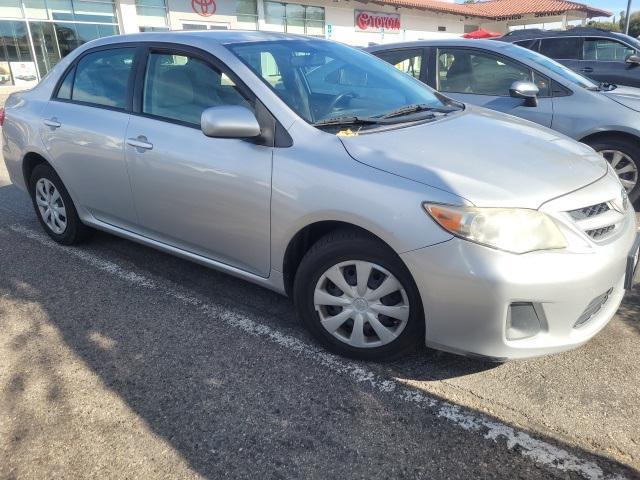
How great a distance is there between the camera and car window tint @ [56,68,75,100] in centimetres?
396

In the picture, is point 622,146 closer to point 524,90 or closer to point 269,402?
point 524,90

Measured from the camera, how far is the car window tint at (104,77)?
353cm

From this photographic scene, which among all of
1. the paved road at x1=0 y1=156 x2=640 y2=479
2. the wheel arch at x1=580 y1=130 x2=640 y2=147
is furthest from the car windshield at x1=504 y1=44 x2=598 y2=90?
the paved road at x1=0 y1=156 x2=640 y2=479

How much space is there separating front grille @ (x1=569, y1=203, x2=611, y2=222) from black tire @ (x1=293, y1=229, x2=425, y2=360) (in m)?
0.77

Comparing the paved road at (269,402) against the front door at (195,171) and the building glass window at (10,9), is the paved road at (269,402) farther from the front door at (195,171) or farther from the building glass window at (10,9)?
the building glass window at (10,9)

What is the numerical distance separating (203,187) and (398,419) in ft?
5.27

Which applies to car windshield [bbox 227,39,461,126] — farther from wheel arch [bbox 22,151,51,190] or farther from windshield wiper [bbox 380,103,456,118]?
wheel arch [bbox 22,151,51,190]

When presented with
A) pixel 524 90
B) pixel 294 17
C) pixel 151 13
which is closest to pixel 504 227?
pixel 524 90

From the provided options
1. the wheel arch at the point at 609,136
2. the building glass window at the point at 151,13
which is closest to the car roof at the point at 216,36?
the wheel arch at the point at 609,136

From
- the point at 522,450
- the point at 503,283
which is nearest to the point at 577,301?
the point at 503,283

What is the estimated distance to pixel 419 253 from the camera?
2273 millimetres

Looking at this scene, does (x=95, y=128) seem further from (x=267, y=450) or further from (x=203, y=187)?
(x=267, y=450)

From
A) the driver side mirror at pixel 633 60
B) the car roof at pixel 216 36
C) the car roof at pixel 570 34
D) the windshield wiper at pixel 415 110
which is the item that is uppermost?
the car roof at pixel 216 36

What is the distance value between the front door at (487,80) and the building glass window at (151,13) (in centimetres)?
1743
